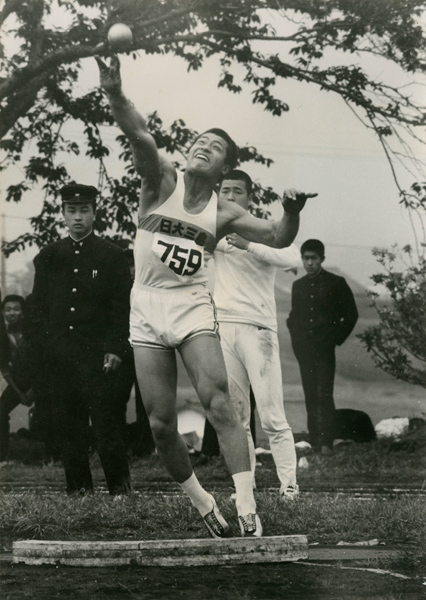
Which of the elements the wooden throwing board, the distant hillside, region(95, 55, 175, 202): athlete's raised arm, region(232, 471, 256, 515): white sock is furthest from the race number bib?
the distant hillside

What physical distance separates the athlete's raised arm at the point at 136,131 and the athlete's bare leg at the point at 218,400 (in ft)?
3.26

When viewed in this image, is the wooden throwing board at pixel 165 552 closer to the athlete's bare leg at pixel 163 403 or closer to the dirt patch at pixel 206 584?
the dirt patch at pixel 206 584

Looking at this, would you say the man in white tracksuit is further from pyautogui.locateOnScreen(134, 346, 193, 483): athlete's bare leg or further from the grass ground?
pyautogui.locateOnScreen(134, 346, 193, 483): athlete's bare leg

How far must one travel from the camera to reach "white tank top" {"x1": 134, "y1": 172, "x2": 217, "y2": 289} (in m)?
5.70

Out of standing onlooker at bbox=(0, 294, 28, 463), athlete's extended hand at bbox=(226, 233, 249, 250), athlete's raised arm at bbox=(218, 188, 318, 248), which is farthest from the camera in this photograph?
standing onlooker at bbox=(0, 294, 28, 463)

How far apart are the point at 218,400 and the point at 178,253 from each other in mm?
890

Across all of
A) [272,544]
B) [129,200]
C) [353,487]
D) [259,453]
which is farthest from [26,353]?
[272,544]

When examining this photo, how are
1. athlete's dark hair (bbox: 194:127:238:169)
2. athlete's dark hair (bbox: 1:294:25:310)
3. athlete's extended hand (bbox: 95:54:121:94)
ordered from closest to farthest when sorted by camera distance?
athlete's extended hand (bbox: 95:54:121:94)
athlete's dark hair (bbox: 194:127:238:169)
athlete's dark hair (bbox: 1:294:25:310)

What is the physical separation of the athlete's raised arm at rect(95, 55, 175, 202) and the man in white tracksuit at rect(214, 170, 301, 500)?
6.71 feet

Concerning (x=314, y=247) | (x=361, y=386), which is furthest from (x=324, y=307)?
(x=361, y=386)

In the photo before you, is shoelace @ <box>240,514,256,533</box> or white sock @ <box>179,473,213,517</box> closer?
shoelace @ <box>240,514,256,533</box>

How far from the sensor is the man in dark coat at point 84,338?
749 centimetres

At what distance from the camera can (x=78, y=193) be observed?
7.77 metres

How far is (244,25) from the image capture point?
1139 cm
